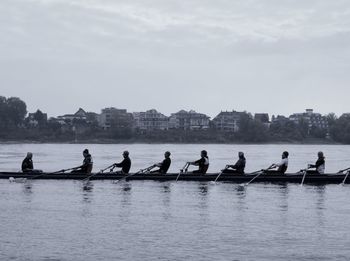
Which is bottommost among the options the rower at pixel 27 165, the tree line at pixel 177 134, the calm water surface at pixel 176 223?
the calm water surface at pixel 176 223

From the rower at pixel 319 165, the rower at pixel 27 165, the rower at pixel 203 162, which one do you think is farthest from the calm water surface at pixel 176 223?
the rower at pixel 27 165

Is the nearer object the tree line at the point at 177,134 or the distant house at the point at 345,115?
the tree line at the point at 177,134

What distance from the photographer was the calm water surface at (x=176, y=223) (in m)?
16.1

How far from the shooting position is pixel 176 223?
20453mm

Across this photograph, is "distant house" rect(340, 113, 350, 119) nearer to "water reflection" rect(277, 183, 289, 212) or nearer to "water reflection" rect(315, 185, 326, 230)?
"water reflection" rect(277, 183, 289, 212)

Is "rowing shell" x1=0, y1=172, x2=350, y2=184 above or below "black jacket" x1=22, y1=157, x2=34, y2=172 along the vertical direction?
below

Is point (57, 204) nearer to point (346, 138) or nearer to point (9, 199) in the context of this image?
point (9, 199)

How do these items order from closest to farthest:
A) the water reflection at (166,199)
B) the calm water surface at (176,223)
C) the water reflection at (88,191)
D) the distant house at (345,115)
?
the calm water surface at (176,223)
the water reflection at (166,199)
the water reflection at (88,191)
the distant house at (345,115)

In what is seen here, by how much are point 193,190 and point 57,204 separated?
796cm

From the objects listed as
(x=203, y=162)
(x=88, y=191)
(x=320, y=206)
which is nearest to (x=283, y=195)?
(x=320, y=206)

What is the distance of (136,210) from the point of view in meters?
23.7

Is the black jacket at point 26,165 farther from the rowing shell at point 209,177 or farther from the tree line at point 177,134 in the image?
the tree line at point 177,134

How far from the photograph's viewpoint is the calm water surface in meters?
16.1

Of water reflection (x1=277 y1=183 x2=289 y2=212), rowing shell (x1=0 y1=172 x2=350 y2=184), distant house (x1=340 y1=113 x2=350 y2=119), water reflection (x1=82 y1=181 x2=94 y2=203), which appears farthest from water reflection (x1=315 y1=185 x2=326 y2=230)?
distant house (x1=340 y1=113 x2=350 y2=119)
